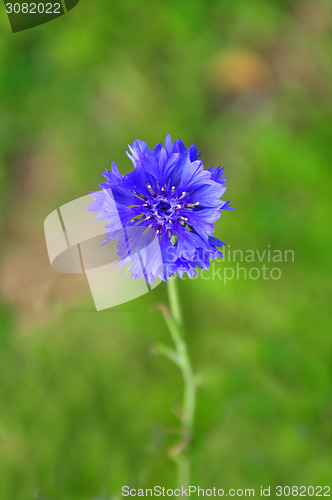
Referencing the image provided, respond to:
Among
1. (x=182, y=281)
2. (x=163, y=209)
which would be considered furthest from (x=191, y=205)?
(x=182, y=281)

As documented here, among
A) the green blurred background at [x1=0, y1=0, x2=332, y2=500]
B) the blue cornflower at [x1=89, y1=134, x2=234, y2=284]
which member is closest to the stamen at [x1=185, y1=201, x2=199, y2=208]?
the blue cornflower at [x1=89, y1=134, x2=234, y2=284]

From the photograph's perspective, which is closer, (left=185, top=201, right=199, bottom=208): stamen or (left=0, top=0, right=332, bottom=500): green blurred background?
(left=185, top=201, right=199, bottom=208): stamen

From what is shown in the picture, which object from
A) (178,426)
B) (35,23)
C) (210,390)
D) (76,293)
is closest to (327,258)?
(210,390)

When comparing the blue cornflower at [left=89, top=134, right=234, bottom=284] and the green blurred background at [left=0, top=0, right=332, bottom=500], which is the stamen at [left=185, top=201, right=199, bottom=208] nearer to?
the blue cornflower at [left=89, top=134, right=234, bottom=284]

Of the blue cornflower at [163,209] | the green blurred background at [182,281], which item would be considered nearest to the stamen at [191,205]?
the blue cornflower at [163,209]

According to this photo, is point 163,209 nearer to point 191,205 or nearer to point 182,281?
point 191,205

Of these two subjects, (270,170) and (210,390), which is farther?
(270,170)

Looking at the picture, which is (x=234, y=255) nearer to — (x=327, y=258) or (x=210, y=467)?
(x=327, y=258)
